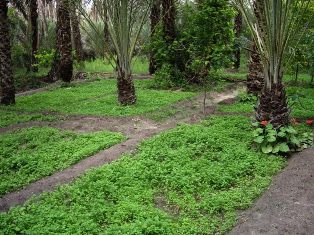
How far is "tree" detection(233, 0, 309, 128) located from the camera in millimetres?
6900

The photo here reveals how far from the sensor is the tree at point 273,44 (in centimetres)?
690

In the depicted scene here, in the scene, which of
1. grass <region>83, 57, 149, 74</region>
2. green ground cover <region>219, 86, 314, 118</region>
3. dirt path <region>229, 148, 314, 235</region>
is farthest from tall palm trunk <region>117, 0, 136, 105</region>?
grass <region>83, 57, 149, 74</region>

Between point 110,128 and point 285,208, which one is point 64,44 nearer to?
point 110,128

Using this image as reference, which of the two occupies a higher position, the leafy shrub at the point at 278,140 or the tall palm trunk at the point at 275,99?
the tall palm trunk at the point at 275,99

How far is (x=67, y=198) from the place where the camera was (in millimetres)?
5535

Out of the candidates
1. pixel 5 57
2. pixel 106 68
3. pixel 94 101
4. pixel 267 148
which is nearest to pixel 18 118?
pixel 5 57

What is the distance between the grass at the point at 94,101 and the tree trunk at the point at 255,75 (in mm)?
2143

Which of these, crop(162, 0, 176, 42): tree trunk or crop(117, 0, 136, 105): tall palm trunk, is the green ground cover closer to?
crop(117, 0, 136, 105): tall palm trunk

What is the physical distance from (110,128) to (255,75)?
5.14 meters

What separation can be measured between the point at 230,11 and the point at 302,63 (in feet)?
11.2

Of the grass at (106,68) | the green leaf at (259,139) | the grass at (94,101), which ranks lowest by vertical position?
the green leaf at (259,139)

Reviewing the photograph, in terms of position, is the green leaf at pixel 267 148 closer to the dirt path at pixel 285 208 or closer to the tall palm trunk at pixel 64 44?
the dirt path at pixel 285 208

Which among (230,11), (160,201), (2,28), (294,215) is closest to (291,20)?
(294,215)

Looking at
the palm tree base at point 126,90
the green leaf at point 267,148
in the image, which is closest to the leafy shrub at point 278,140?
the green leaf at point 267,148
